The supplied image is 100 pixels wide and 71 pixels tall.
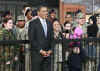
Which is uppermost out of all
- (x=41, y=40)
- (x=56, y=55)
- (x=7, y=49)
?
(x=41, y=40)

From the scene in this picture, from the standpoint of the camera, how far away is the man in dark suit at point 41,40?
5809mm

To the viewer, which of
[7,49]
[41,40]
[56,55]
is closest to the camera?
[41,40]

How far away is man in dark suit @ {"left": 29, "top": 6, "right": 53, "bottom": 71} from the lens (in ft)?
19.1

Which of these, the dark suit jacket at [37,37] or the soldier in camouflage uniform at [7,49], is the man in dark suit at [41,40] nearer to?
the dark suit jacket at [37,37]

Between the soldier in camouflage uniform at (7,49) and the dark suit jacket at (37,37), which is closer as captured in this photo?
the dark suit jacket at (37,37)

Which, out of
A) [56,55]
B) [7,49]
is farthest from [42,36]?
[7,49]

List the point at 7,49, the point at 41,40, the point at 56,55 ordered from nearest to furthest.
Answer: the point at 41,40
the point at 7,49
the point at 56,55

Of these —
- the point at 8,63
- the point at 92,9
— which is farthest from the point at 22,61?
the point at 92,9

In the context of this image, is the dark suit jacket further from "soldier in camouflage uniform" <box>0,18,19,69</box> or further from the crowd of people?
"soldier in camouflage uniform" <box>0,18,19,69</box>

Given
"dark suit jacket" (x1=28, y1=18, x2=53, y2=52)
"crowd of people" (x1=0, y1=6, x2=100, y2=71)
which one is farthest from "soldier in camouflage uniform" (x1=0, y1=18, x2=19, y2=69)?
"dark suit jacket" (x1=28, y1=18, x2=53, y2=52)

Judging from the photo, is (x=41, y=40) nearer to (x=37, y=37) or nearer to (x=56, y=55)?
(x=37, y=37)

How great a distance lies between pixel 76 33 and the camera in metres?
6.46

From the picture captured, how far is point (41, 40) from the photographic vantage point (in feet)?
19.0

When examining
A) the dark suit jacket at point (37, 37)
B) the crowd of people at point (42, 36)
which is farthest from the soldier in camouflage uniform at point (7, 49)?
the dark suit jacket at point (37, 37)
